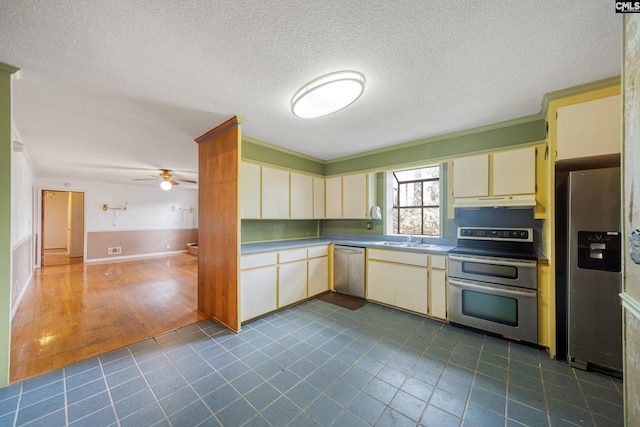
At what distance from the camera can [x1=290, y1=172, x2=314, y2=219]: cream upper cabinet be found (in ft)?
13.0

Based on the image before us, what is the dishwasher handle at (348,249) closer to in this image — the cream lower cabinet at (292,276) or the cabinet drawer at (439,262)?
the cream lower cabinet at (292,276)

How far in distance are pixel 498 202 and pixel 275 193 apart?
290 cm

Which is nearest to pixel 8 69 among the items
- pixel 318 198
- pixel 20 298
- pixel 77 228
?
pixel 318 198

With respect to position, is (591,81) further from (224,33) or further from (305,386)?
(305,386)

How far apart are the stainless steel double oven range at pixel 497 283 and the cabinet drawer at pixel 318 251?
1.86m

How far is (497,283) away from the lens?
2498 millimetres

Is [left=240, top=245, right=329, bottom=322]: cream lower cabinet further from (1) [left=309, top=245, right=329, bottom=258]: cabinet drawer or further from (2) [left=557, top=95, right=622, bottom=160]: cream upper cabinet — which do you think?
(2) [left=557, top=95, right=622, bottom=160]: cream upper cabinet

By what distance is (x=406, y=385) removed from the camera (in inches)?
71.3

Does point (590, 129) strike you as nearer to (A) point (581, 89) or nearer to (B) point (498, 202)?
(A) point (581, 89)

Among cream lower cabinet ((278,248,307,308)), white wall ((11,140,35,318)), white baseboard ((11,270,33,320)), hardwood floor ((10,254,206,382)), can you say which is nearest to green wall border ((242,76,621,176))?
cream lower cabinet ((278,248,307,308))

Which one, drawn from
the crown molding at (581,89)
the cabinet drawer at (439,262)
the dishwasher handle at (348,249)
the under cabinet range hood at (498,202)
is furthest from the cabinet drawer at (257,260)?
the crown molding at (581,89)

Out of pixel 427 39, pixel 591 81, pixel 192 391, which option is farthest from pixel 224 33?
pixel 591 81

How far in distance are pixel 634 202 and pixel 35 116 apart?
4788mm

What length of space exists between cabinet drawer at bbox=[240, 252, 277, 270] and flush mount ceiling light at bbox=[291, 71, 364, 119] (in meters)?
1.79
